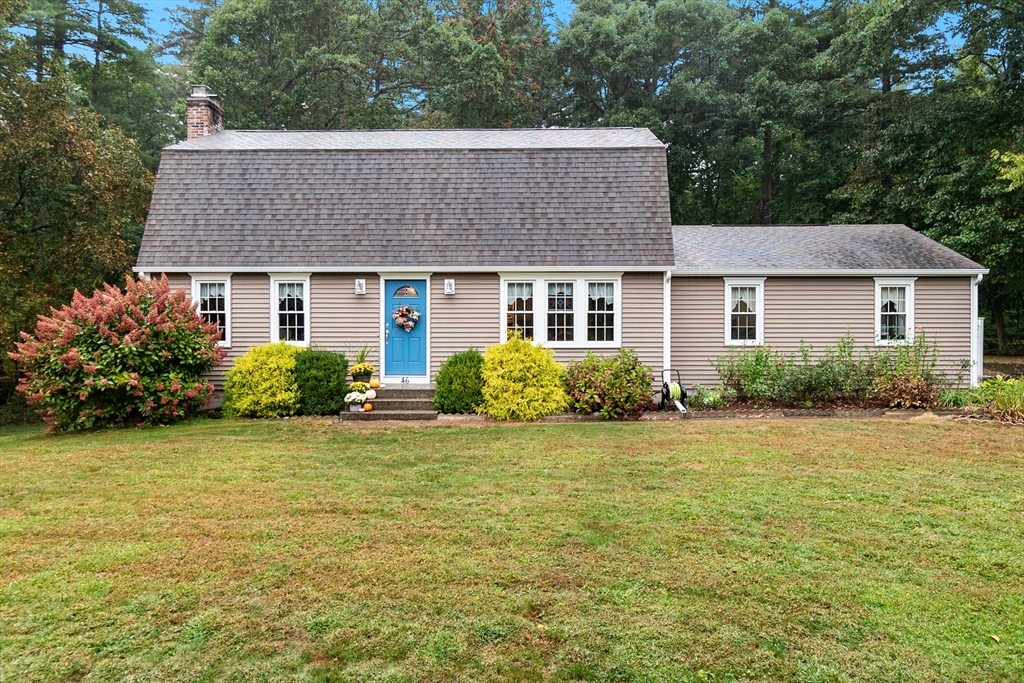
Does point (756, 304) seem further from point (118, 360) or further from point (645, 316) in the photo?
point (118, 360)

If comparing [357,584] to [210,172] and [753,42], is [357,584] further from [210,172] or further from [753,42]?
[753,42]

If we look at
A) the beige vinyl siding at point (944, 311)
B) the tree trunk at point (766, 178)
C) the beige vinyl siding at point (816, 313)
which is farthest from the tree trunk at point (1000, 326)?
the beige vinyl siding at point (816, 313)

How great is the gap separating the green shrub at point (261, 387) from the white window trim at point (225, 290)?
112cm

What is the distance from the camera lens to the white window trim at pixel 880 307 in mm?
13320

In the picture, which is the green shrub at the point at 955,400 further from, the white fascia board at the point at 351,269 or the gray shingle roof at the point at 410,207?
the white fascia board at the point at 351,269

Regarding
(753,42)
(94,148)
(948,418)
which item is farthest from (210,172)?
(753,42)

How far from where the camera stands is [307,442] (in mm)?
9148

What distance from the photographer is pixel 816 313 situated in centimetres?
1341

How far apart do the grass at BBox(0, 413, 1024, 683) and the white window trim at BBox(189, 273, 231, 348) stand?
472cm

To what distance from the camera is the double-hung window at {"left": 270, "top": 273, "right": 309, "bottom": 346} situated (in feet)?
41.2

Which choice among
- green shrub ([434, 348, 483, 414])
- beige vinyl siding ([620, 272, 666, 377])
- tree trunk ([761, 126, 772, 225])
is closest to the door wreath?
green shrub ([434, 348, 483, 414])

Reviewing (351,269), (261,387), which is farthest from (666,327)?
(261,387)

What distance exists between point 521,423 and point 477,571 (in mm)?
6194

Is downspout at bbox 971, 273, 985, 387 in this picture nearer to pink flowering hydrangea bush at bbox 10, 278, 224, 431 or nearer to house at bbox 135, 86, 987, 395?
house at bbox 135, 86, 987, 395
